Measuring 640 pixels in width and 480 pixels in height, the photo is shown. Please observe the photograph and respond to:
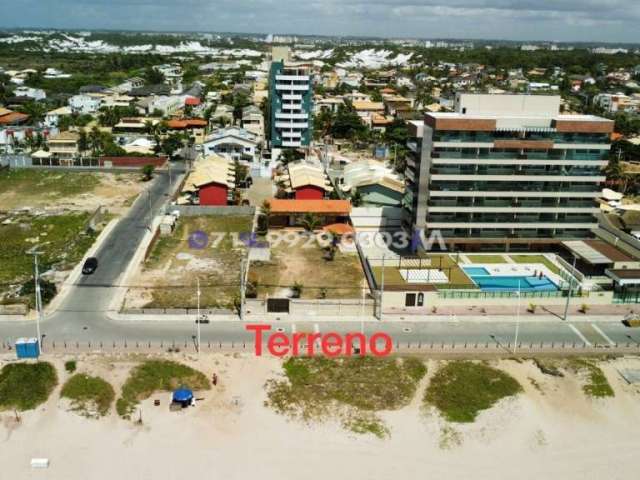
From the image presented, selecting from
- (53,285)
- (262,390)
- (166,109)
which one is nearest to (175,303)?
(53,285)

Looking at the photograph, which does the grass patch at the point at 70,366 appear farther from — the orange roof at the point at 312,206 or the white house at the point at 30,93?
the white house at the point at 30,93

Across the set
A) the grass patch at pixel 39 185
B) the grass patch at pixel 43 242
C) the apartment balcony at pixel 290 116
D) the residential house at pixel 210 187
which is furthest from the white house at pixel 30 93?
the grass patch at pixel 43 242

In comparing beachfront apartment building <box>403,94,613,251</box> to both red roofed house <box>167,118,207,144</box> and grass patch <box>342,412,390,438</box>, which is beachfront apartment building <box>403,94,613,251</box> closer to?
grass patch <box>342,412,390,438</box>

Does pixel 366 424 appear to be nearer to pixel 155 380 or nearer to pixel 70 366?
pixel 155 380

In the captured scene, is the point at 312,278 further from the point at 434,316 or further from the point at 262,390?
the point at 262,390

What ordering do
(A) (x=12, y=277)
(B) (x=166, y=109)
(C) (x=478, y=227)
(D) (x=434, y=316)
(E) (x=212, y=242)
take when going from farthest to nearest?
1. (B) (x=166, y=109)
2. (E) (x=212, y=242)
3. (C) (x=478, y=227)
4. (A) (x=12, y=277)
5. (D) (x=434, y=316)

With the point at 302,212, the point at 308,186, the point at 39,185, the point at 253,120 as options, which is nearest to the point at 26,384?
the point at 302,212
